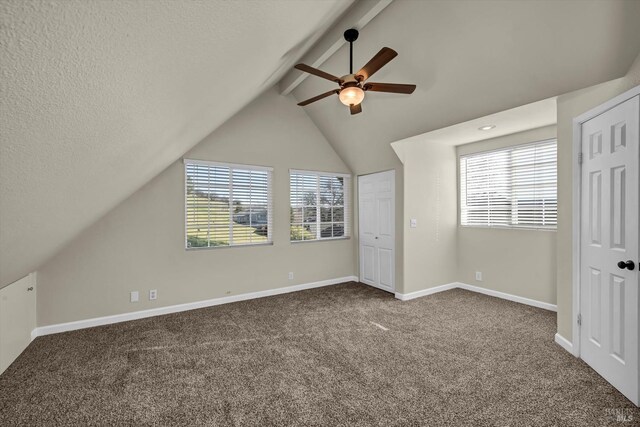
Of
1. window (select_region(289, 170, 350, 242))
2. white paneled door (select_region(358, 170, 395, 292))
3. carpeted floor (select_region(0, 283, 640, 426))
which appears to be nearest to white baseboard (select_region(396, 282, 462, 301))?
white paneled door (select_region(358, 170, 395, 292))

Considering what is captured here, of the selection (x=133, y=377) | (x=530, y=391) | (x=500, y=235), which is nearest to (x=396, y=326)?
(x=530, y=391)

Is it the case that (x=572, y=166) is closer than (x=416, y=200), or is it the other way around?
(x=572, y=166)

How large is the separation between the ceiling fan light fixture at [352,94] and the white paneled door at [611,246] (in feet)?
6.32

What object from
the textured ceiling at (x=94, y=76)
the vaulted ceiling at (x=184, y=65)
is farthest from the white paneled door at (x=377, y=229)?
the textured ceiling at (x=94, y=76)

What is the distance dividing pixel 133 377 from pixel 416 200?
13.0 ft

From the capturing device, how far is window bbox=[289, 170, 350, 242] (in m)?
4.88

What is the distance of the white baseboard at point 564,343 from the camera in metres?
2.70

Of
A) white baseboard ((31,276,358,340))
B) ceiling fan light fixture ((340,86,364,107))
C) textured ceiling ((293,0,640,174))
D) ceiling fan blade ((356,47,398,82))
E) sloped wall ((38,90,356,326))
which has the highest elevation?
textured ceiling ((293,0,640,174))

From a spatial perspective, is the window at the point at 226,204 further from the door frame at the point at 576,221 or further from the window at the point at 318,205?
the door frame at the point at 576,221

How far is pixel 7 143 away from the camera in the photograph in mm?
683

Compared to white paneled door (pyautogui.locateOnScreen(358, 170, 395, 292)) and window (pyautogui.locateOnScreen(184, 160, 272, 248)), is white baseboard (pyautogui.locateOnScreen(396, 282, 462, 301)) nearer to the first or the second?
white paneled door (pyautogui.locateOnScreen(358, 170, 395, 292))

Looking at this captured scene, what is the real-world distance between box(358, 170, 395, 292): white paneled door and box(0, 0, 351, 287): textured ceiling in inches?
134

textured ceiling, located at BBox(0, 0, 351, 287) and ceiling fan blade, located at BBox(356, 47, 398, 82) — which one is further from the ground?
ceiling fan blade, located at BBox(356, 47, 398, 82)

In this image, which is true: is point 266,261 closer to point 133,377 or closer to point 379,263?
point 379,263
